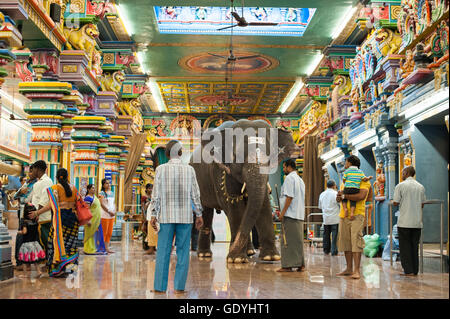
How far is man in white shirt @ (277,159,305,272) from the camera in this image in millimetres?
6832

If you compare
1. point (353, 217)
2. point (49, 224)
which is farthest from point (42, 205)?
point (353, 217)

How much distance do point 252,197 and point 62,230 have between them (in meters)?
2.71

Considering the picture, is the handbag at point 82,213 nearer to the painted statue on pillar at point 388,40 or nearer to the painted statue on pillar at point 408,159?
the painted statue on pillar at point 408,159

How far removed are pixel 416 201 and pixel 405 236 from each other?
0.45 meters

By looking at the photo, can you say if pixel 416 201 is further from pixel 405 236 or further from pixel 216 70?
pixel 216 70

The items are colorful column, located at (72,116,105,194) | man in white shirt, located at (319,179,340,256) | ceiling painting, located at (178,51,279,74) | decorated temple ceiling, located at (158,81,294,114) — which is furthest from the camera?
decorated temple ceiling, located at (158,81,294,114)

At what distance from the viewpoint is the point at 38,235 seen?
657cm

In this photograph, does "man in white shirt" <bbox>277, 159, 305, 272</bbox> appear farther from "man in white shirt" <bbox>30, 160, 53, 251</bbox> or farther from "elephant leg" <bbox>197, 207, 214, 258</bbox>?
"man in white shirt" <bbox>30, 160, 53, 251</bbox>

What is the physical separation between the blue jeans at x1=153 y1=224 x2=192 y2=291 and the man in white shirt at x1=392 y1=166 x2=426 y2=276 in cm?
288

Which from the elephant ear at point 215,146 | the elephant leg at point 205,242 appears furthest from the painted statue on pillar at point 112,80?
the elephant leg at point 205,242

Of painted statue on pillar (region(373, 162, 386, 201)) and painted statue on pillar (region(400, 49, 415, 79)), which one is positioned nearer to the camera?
painted statue on pillar (region(400, 49, 415, 79))

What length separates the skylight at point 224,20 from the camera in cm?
1291

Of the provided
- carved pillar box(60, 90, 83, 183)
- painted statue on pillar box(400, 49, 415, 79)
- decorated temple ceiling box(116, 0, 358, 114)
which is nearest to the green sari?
carved pillar box(60, 90, 83, 183)
